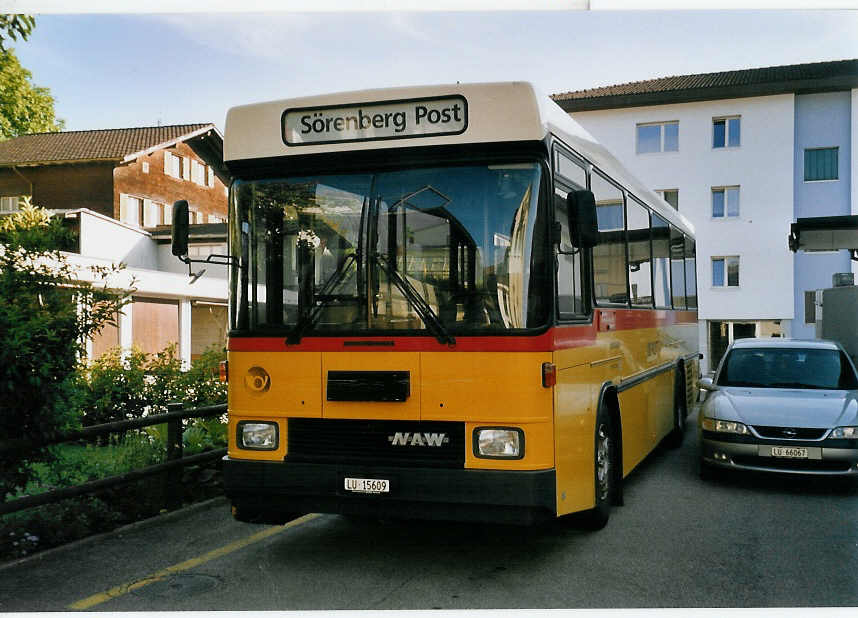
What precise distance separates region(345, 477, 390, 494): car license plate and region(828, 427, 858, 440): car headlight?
533cm

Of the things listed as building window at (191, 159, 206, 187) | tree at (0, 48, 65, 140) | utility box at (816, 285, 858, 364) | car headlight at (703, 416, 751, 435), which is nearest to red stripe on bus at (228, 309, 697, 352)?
car headlight at (703, 416, 751, 435)

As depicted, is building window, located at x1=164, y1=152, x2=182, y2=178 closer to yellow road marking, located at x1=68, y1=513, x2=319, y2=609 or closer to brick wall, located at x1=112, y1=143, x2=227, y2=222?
brick wall, located at x1=112, y1=143, x2=227, y2=222

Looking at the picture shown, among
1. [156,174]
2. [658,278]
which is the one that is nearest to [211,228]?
[156,174]

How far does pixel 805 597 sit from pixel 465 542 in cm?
250

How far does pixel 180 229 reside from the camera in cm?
654

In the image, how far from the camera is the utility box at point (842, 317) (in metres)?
20.3

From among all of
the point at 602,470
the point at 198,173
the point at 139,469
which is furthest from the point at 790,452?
the point at 198,173

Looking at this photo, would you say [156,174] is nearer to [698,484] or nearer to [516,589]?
[698,484]

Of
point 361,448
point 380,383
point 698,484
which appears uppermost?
point 380,383

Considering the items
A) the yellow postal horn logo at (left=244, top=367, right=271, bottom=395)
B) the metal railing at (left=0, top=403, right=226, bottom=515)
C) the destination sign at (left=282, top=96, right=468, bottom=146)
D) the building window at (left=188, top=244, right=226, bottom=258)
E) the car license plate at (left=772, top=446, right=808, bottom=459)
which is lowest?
the car license plate at (left=772, top=446, right=808, bottom=459)

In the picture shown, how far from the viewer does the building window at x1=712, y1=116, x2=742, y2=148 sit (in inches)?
1475

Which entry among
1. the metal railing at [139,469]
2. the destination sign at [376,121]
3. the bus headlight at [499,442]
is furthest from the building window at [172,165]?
the bus headlight at [499,442]

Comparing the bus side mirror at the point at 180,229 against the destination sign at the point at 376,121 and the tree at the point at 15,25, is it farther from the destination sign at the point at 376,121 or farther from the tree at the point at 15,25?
the tree at the point at 15,25

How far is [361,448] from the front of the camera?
601 centimetres
